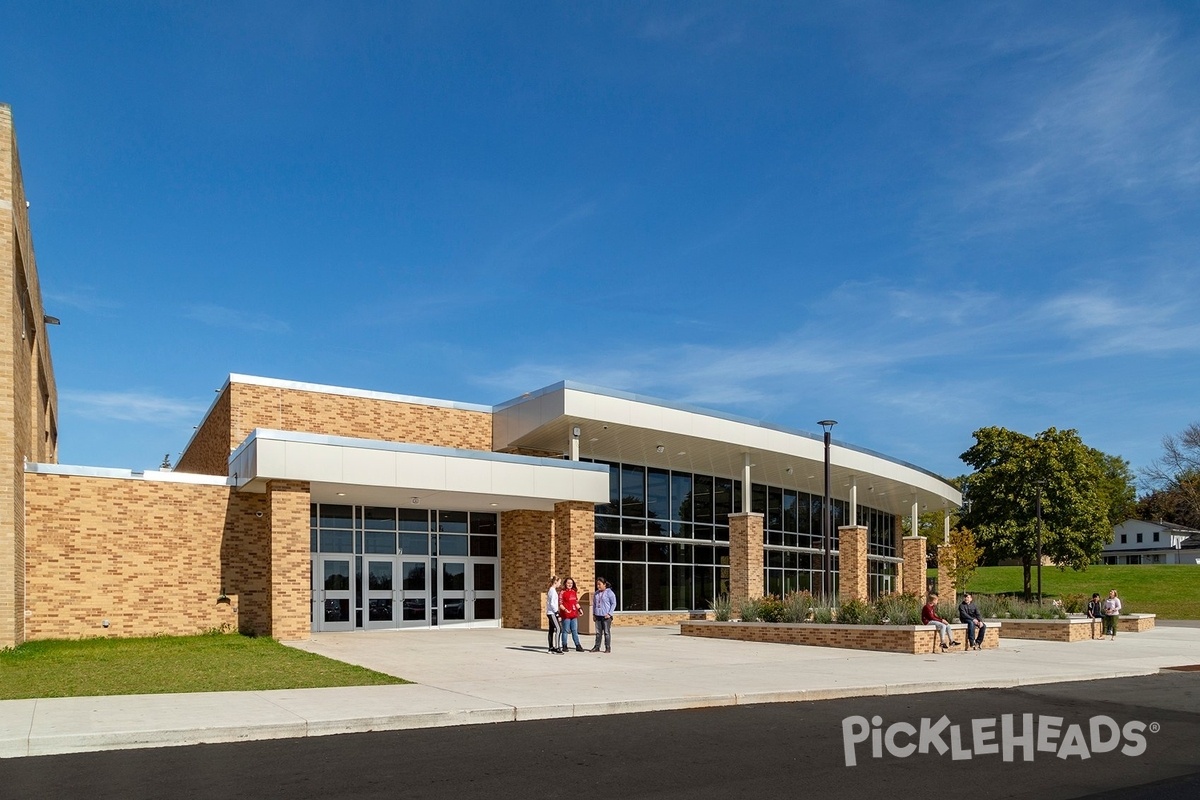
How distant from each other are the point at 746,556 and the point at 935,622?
10726mm

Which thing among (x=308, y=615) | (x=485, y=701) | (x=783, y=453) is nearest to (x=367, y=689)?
(x=485, y=701)

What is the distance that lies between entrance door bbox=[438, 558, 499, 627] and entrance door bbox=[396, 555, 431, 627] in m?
0.44

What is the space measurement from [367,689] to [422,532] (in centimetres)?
1567

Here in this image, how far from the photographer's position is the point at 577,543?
2938 centimetres

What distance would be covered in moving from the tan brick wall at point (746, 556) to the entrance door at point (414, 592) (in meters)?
9.87

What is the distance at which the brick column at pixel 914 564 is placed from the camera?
160 feet

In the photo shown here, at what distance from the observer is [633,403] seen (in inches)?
1206

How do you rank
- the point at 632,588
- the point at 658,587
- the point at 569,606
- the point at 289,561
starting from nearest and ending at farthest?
the point at 569,606
the point at 289,561
the point at 632,588
the point at 658,587

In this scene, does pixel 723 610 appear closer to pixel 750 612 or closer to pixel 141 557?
pixel 750 612

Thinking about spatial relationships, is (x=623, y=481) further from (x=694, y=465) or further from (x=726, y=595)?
(x=726, y=595)

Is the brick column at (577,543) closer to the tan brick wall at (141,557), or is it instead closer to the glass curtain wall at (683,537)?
the glass curtain wall at (683,537)

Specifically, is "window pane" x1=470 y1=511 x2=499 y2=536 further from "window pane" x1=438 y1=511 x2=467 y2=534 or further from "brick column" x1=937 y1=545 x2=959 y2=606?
"brick column" x1=937 y1=545 x2=959 y2=606

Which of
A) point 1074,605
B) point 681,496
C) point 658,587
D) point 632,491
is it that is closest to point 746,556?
point 658,587

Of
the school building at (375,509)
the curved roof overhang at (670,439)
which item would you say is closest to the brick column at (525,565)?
the school building at (375,509)
